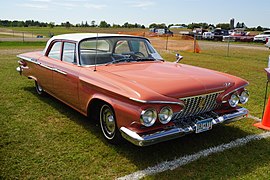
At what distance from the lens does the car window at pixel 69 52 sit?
175 inches

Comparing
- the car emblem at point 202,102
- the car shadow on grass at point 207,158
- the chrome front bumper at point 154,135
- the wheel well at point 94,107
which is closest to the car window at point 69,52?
the wheel well at point 94,107

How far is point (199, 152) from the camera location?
361 cm

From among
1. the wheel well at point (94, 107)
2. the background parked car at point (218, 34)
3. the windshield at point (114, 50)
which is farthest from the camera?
the background parked car at point (218, 34)

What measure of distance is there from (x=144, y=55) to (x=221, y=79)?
4.78 ft

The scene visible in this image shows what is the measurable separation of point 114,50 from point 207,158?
2.29m

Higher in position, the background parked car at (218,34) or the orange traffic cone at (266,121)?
the background parked car at (218,34)

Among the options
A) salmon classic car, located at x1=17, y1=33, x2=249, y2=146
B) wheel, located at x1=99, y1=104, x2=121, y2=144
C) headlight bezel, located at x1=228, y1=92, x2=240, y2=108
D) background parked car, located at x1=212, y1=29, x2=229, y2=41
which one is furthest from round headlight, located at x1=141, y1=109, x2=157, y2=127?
background parked car, located at x1=212, y1=29, x2=229, y2=41

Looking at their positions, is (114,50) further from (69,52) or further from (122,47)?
(69,52)

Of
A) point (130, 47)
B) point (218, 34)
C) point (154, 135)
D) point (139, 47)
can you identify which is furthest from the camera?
point (218, 34)

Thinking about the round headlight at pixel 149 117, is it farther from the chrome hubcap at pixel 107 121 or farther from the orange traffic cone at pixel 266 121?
the orange traffic cone at pixel 266 121

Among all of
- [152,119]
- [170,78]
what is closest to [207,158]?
[152,119]

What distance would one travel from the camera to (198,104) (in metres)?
3.47

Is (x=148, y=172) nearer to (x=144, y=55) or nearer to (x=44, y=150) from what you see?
(x=44, y=150)

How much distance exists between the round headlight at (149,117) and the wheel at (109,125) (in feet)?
1.86
